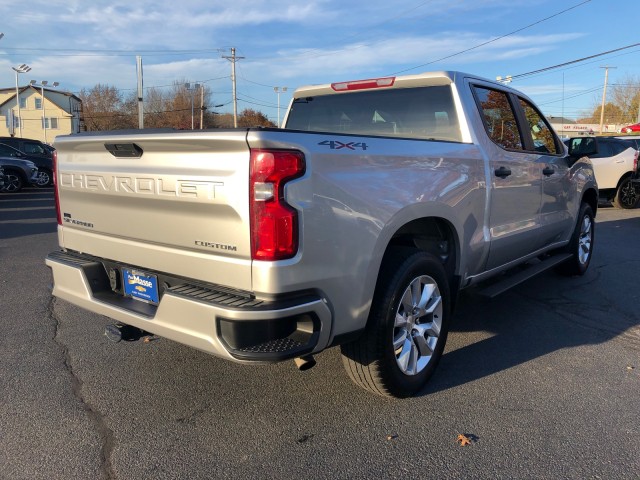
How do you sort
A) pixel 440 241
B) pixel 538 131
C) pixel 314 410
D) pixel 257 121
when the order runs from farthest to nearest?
1. pixel 257 121
2. pixel 538 131
3. pixel 440 241
4. pixel 314 410

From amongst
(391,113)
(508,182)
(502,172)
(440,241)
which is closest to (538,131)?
(508,182)

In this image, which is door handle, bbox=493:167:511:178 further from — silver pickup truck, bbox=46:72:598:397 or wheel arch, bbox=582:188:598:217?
wheel arch, bbox=582:188:598:217

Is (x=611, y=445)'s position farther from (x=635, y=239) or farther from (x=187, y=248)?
(x=635, y=239)

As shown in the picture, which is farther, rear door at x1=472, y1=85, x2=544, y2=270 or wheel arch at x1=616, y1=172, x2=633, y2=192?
wheel arch at x1=616, y1=172, x2=633, y2=192

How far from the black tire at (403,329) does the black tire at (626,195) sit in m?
12.9

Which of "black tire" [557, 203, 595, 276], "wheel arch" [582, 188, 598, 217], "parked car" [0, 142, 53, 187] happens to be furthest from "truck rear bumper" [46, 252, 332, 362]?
"parked car" [0, 142, 53, 187]

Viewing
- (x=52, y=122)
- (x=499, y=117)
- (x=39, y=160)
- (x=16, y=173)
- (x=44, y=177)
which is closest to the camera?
(x=499, y=117)

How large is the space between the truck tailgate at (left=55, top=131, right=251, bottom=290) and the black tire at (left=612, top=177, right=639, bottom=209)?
14.4 meters

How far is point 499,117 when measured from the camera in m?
4.49

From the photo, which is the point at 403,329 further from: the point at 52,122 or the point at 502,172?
the point at 52,122

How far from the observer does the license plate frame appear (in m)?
2.97

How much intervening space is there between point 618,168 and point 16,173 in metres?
17.9

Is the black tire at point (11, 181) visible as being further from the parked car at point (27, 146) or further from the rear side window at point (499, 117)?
the rear side window at point (499, 117)

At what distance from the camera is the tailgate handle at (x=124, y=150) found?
2875mm
